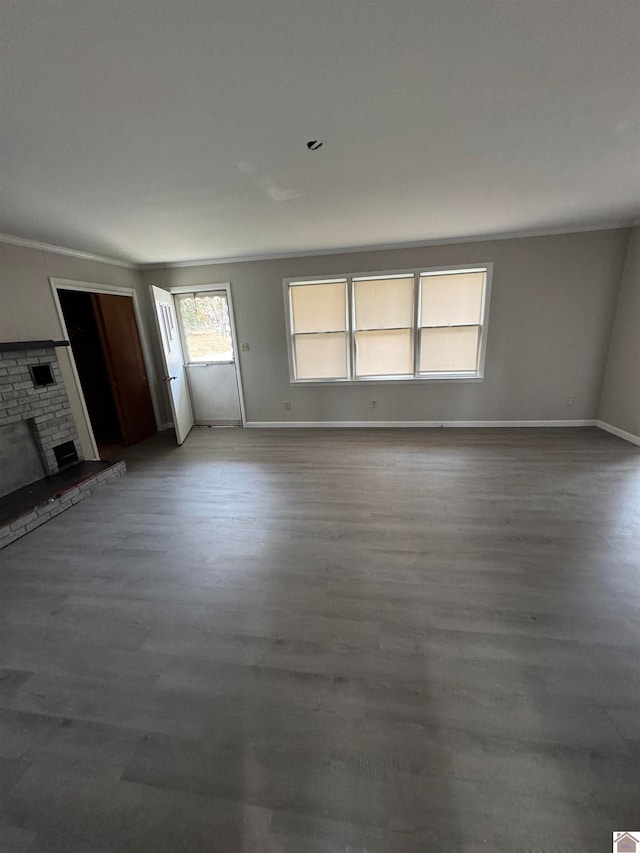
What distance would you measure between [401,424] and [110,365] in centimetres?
428

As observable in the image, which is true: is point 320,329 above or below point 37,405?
above

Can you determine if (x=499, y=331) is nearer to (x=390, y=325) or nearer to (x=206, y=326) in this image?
(x=390, y=325)

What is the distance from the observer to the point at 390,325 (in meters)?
4.91

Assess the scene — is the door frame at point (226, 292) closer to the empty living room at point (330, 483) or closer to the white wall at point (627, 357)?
the empty living room at point (330, 483)

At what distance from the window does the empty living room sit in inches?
3.7

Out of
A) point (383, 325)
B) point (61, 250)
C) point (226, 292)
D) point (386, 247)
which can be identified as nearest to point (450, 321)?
point (383, 325)

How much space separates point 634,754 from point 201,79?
3.19m

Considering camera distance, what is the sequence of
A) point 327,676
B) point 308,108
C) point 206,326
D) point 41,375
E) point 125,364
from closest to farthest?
point 327,676 < point 308,108 < point 41,375 < point 125,364 < point 206,326

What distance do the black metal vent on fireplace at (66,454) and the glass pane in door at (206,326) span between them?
2.22 metres

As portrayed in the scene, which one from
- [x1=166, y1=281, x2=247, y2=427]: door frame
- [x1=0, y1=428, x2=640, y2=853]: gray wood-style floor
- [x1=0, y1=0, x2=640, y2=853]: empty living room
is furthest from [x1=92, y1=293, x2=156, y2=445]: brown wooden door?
[x1=0, y1=428, x2=640, y2=853]: gray wood-style floor

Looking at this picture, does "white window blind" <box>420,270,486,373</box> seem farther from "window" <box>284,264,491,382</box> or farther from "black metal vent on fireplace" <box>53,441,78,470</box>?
"black metal vent on fireplace" <box>53,441,78,470</box>

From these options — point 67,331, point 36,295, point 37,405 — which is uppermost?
point 36,295

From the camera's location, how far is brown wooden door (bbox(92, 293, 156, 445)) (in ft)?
14.9

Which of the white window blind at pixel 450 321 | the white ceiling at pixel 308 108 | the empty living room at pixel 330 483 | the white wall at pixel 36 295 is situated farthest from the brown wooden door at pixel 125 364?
the white window blind at pixel 450 321
